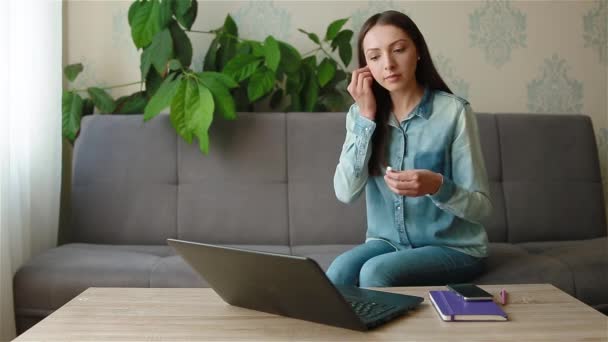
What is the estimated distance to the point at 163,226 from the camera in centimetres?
213

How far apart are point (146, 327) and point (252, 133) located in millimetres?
1296

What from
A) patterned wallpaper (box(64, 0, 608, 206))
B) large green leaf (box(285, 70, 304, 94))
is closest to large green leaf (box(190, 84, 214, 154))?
large green leaf (box(285, 70, 304, 94))

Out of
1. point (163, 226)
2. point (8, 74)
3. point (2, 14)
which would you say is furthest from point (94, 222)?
point (2, 14)

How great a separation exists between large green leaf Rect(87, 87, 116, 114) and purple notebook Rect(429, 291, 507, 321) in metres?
1.65

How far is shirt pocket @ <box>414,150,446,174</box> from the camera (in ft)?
4.97

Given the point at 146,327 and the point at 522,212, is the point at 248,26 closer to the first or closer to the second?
the point at 522,212

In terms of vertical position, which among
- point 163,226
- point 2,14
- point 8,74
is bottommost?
point 163,226

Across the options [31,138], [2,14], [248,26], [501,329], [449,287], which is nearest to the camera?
[501,329]

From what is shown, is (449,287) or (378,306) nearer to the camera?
(378,306)

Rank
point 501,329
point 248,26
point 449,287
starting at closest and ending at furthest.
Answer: point 501,329
point 449,287
point 248,26

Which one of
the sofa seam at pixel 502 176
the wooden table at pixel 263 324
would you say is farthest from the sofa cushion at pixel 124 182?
the sofa seam at pixel 502 176

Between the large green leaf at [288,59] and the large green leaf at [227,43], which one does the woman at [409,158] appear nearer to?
the large green leaf at [288,59]

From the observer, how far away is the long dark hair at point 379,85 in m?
1.51

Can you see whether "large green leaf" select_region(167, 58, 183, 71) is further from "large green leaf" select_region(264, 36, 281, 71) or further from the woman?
the woman
